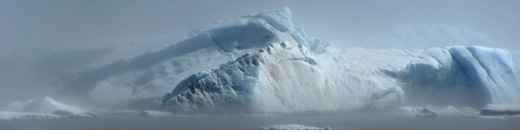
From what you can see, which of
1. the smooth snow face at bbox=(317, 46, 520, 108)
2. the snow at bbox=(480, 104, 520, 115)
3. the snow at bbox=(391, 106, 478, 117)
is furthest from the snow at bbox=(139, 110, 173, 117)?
the snow at bbox=(480, 104, 520, 115)

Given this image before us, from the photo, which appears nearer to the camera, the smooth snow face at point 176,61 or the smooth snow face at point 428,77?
the smooth snow face at point 176,61

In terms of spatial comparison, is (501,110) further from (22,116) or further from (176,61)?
(22,116)

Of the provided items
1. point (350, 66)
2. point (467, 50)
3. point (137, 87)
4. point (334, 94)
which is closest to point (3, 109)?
point (137, 87)

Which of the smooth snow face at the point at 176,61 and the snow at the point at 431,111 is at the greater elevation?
the smooth snow face at the point at 176,61

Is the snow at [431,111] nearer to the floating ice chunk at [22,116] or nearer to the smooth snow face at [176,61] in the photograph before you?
the smooth snow face at [176,61]

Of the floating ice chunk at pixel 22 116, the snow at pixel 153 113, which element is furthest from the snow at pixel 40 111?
the snow at pixel 153 113

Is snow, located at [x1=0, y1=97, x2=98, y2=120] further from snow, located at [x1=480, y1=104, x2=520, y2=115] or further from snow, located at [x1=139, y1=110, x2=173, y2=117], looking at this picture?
snow, located at [x1=480, y1=104, x2=520, y2=115]

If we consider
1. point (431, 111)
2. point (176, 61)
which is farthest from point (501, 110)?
point (176, 61)
